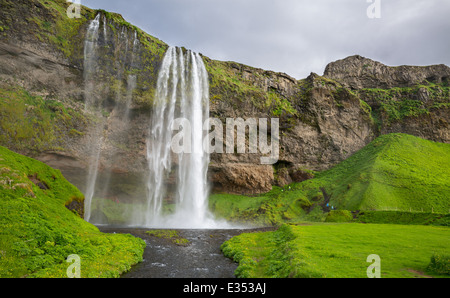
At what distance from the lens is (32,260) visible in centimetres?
1488

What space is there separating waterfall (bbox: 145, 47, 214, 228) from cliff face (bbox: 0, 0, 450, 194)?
2486mm

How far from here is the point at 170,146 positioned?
58812mm

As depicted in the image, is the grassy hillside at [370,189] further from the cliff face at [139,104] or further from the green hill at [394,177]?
the cliff face at [139,104]

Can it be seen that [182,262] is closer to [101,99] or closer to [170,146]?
[170,146]

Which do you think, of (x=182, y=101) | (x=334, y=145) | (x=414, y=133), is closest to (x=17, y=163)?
(x=182, y=101)

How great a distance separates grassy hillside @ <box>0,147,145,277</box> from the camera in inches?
579

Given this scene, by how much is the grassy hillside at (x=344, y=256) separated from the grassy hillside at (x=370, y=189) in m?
28.9

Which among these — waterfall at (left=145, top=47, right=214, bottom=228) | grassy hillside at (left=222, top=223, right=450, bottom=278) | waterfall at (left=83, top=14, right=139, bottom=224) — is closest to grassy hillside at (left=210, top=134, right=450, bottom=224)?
waterfall at (left=145, top=47, right=214, bottom=228)

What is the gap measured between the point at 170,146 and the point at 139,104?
11.3m

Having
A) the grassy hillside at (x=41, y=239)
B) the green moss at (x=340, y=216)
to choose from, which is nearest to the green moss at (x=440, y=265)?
the grassy hillside at (x=41, y=239)

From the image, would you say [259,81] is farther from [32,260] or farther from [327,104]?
[32,260]

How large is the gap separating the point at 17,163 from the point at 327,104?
81.4 metres

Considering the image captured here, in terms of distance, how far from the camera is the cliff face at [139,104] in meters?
47.9

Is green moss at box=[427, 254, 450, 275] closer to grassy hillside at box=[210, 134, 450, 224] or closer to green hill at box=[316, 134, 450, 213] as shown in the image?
grassy hillside at box=[210, 134, 450, 224]
